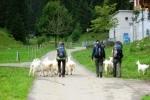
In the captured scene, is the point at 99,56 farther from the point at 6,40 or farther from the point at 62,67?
the point at 6,40

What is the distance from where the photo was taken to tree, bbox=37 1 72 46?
105625mm

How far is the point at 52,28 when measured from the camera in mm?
106062

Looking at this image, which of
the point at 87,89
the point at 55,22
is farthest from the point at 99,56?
the point at 55,22

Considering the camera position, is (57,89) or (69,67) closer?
(57,89)

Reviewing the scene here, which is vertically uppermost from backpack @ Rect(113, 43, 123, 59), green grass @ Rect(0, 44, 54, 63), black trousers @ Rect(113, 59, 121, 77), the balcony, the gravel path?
the balcony

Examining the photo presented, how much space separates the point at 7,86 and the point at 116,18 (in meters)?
73.7

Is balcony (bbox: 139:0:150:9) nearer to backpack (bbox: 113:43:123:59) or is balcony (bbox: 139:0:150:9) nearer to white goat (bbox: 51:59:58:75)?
backpack (bbox: 113:43:123:59)

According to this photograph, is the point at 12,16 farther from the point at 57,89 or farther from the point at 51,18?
the point at 57,89

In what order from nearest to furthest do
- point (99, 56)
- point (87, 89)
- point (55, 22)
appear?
point (87, 89)
point (99, 56)
point (55, 22)

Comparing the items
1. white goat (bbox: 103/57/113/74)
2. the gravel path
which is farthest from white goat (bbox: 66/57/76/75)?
the gravel path

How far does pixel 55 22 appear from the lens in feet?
351

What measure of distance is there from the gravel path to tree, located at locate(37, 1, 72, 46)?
256 feet

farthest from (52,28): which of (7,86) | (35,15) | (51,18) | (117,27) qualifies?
(7,86)

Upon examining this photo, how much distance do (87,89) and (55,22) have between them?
8614 centimetres
